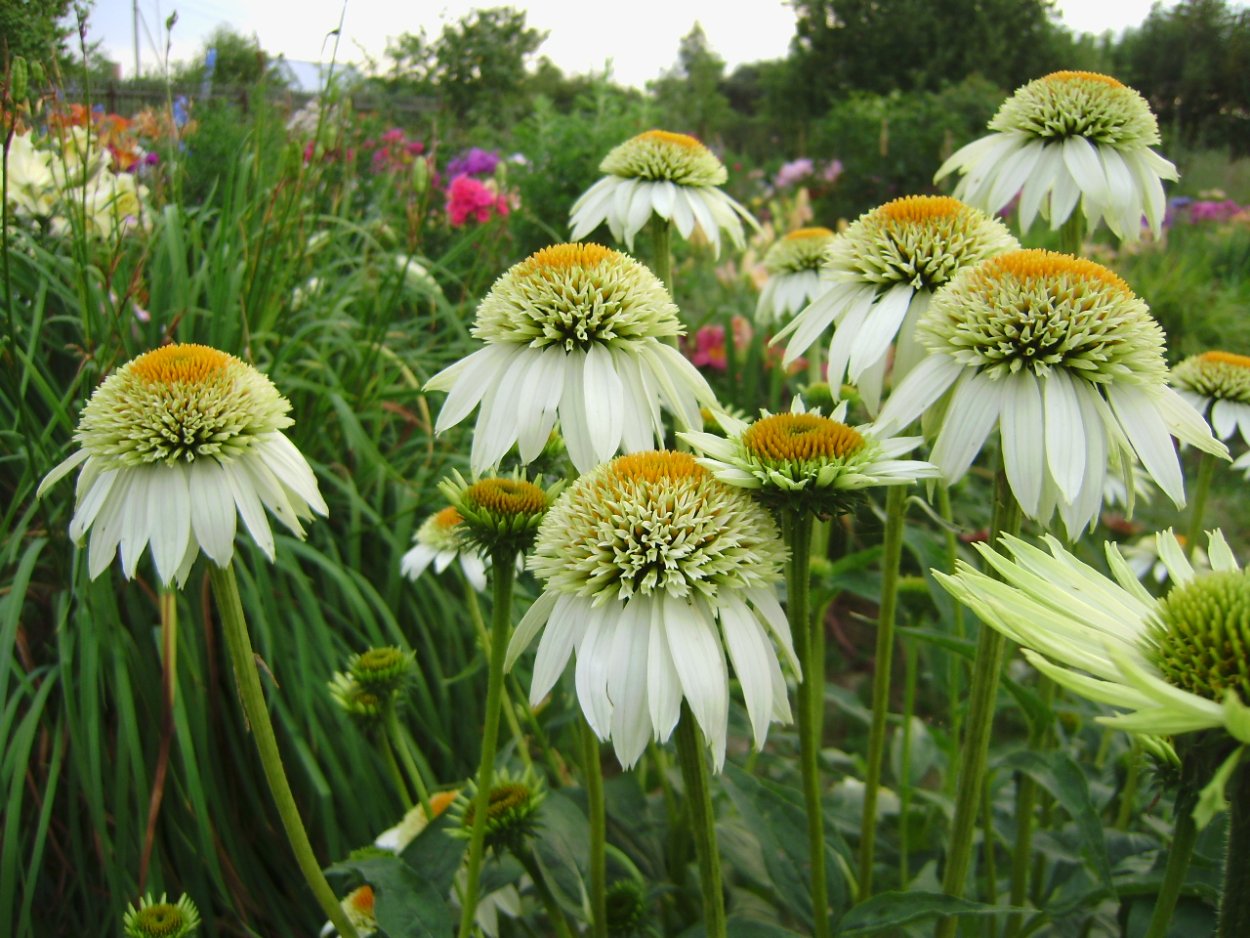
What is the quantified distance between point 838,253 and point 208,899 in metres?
1.51

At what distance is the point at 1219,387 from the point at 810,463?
1245mm

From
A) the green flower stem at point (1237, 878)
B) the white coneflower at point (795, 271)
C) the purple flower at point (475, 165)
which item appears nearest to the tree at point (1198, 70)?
the purple flower at point (475, 165)

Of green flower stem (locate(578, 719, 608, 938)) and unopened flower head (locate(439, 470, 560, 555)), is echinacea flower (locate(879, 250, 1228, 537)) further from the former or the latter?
green flower stem (locate(578, 719, 608, 938))

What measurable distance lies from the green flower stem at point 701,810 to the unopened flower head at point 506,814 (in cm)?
30

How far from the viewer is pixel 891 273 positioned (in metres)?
1.04

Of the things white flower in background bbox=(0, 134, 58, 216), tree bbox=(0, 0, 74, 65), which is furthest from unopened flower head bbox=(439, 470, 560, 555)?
white flower in background bbox=(0, 134, 58, 216)

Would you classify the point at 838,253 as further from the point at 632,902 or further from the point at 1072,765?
the point at 632,902

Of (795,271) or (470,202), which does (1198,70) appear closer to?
(470,202)

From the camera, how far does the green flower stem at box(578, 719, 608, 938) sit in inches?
41.9

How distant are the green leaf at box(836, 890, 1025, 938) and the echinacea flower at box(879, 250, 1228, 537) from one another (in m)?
0.38

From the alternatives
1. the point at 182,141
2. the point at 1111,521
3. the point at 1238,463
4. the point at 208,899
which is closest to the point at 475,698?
the point at 208,899

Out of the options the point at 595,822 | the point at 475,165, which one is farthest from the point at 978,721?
the point at 475,165

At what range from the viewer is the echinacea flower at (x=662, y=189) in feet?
4.67

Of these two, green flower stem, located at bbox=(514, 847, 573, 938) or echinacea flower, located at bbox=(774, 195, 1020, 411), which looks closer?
echinacea flower, located at bbox=(774, 195, 1020, 411)
